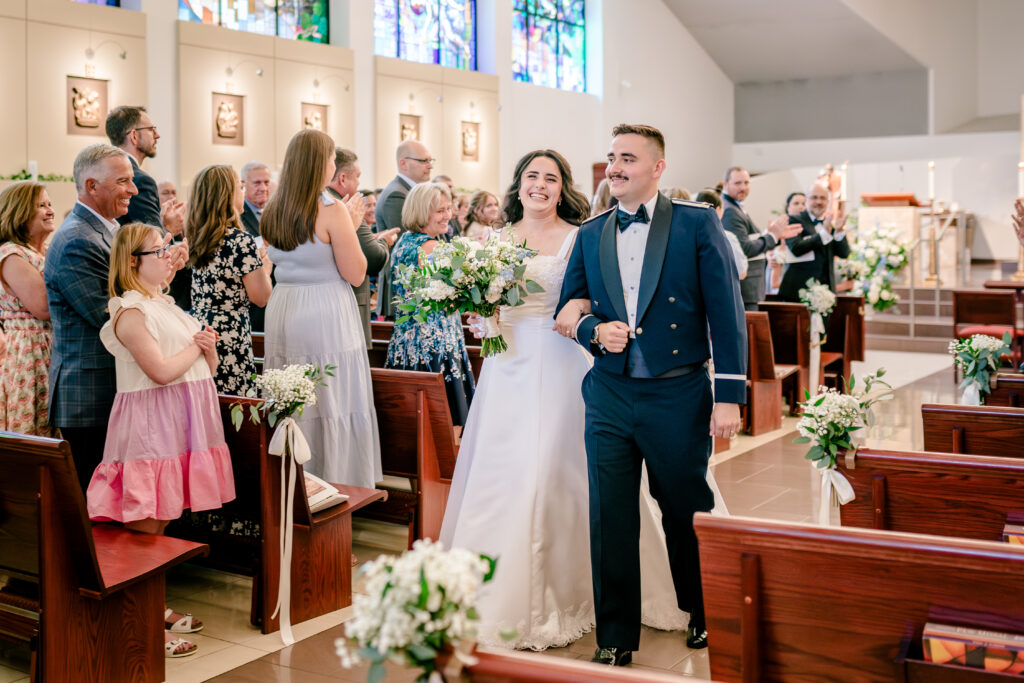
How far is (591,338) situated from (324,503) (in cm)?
139

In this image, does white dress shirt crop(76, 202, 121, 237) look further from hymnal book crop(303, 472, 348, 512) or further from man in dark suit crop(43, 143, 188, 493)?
hymnal book crop(303, 472, 348, 512)

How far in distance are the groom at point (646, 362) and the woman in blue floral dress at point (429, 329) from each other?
1.63m

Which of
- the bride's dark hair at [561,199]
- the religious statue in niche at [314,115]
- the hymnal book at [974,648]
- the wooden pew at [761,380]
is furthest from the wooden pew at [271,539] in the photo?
the religious statue in niche at [314,115]

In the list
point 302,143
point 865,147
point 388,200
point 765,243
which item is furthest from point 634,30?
point 302,143

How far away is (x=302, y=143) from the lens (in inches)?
173

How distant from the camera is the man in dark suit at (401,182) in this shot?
→ 20.8 ft

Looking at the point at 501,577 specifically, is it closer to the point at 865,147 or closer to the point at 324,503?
the point at 324,503

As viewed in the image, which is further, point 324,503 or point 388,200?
point 388,200

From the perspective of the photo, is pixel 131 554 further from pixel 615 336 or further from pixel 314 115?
pixel 314 115

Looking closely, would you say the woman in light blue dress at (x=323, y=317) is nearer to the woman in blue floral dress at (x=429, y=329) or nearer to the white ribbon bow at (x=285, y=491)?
the woman in blue floral dress at (x=429, y=329)

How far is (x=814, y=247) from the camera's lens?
9.07 meters

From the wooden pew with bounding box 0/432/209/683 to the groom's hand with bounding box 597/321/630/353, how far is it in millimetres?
1602

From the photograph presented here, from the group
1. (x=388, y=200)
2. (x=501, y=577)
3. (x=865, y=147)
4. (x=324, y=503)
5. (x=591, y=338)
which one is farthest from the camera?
(x=865, y=147)

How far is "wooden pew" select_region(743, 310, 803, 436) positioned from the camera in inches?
308
